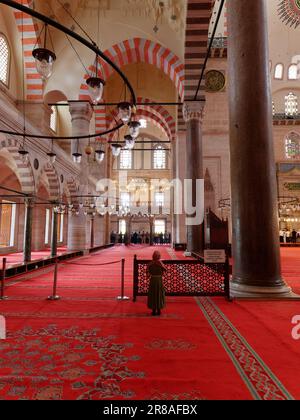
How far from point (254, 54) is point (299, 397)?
4168 mm

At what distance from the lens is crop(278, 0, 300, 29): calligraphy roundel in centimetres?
1670

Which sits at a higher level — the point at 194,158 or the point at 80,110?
the point at 80,110

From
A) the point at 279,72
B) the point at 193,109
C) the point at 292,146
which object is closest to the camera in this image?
the point at 193,109

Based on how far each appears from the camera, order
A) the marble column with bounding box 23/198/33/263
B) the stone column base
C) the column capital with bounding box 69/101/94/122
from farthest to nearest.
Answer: the column capital with bounding box 69/101/94/122 → the marble column with bounding box 23/198/33/263 → the stone column base

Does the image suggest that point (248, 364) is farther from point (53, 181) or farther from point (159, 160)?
point (159, 160)

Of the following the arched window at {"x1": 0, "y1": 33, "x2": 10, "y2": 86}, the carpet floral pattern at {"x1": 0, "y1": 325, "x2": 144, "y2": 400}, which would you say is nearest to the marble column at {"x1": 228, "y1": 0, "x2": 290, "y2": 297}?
the carpet floral pattern at {"x1": 0, "y1": 325, "x2": 144, "y2": 400}

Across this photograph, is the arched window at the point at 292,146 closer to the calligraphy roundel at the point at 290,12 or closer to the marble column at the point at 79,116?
the calligraphy roundel at the point at 290,12

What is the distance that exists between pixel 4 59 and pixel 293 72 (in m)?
18.1

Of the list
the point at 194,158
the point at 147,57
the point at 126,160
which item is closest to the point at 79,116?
the point at 147,57

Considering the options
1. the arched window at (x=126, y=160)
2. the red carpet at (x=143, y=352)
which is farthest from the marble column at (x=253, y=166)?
the arched window at (x=126, y=160)

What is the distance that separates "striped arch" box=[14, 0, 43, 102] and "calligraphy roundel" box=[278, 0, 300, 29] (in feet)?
46.5

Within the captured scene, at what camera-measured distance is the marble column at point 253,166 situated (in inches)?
157

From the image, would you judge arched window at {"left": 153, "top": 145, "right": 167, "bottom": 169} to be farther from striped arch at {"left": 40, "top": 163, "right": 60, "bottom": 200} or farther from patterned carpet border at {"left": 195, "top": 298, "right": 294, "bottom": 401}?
patterned carpet border at {"left": 195, "top": 298, "right": 294, "bottom": 401}

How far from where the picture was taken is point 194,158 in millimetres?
10266
